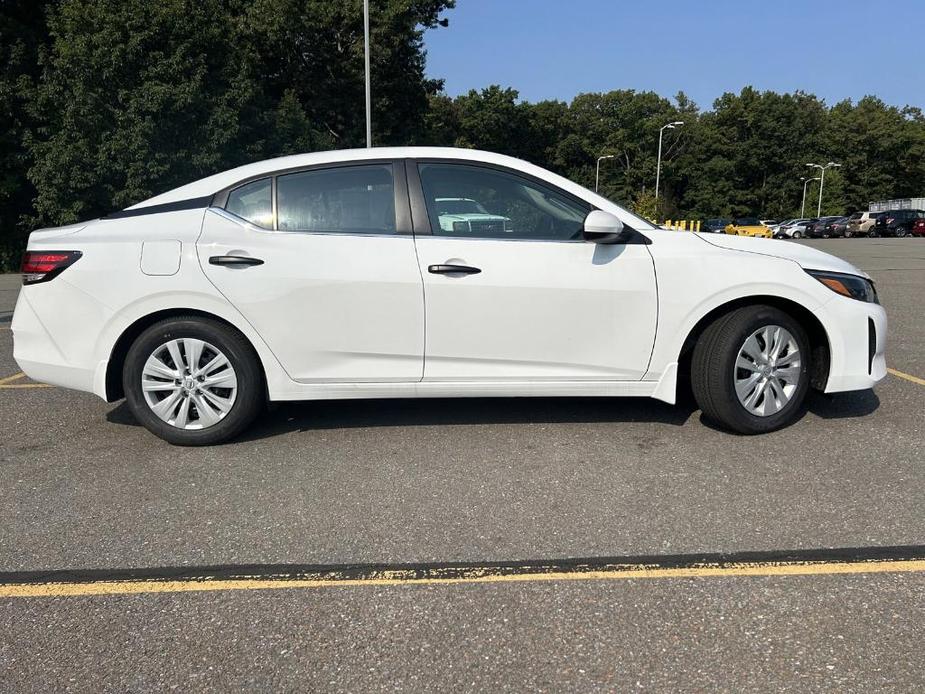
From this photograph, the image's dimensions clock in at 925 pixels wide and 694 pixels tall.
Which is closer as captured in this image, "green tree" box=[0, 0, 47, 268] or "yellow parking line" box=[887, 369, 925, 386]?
"yellow parking line" box=[887, 369, 925, 386]

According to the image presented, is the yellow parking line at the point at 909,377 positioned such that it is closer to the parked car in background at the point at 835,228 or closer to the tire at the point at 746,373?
the tire at the point at 746,373

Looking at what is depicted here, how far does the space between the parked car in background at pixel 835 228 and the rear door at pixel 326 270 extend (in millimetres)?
57291

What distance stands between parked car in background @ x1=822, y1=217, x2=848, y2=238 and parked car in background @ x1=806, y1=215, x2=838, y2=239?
0.20 m

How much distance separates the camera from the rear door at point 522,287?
4109 mm

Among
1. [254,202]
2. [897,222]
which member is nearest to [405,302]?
[254,202]

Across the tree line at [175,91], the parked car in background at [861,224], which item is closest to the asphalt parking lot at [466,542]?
the tree line at [175,91]

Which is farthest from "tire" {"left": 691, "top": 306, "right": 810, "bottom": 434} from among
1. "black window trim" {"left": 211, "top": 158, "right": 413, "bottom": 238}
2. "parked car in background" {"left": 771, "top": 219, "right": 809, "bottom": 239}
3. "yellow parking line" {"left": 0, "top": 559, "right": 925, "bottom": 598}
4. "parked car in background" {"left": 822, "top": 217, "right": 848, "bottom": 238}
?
"parked car in background" {"left": 771, "top": 219, "right": 809, "bottom": 239}

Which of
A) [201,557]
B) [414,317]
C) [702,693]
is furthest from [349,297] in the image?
[702,693]

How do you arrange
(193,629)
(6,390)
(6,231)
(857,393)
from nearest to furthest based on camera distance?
(193,629)
(857,393)
(6,390)
(6,231)

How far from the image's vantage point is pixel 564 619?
2.46 m

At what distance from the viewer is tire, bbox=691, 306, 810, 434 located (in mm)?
4215

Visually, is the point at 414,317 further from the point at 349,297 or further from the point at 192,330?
the point at 192,330

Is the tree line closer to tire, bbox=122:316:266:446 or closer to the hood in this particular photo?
Answer: tire, bbox=122:316:266:446

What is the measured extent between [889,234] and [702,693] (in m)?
57.9
